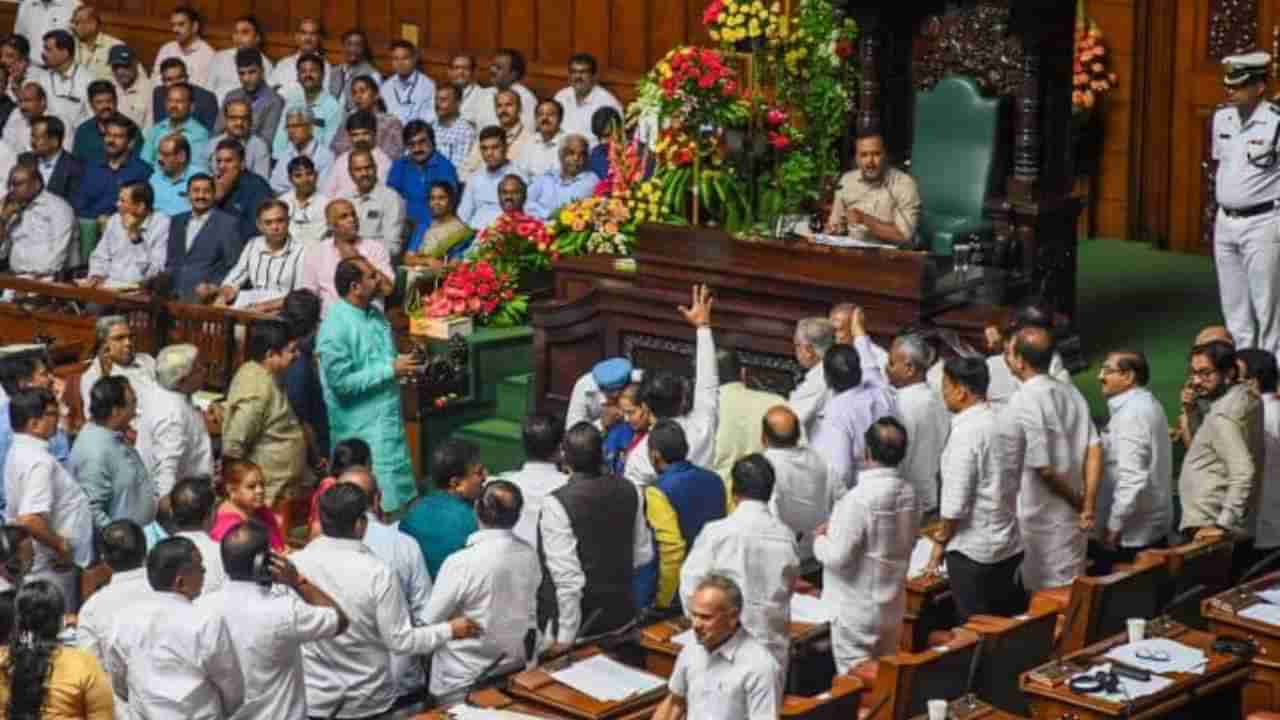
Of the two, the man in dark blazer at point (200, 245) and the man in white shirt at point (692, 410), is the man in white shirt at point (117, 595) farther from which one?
the man in dark blazer at point (200, 245)

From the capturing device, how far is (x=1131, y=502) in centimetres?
1048

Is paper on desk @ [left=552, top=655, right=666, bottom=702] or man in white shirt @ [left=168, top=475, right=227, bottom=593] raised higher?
man in white shirt @ [left=168, top=475, right=227, bottom=593]

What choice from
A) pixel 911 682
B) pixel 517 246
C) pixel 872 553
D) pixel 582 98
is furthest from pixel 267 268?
pixel 911 682

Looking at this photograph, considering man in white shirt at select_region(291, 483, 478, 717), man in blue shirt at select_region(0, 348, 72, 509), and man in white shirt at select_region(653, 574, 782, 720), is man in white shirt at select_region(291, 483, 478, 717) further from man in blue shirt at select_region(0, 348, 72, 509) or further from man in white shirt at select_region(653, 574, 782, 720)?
man in blue shirt at select_region(0, 348, 72, 509)

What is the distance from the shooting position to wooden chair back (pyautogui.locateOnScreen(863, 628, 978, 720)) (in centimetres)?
895

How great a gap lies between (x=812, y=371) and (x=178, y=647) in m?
3.38

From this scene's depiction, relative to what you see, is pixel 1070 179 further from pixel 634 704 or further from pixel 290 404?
pixel 634 704

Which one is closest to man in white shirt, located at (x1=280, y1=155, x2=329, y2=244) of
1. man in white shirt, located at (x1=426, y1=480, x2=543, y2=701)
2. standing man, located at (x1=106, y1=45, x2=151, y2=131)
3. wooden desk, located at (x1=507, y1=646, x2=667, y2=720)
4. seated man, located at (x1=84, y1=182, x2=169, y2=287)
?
seated man, located at (x1=84, y1=182, x2=169, y2=287)

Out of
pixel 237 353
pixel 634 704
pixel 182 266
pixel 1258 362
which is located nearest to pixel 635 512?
pixel 634 704

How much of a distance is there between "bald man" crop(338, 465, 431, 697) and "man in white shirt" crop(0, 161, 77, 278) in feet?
19.6

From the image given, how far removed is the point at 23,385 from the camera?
11.1 m

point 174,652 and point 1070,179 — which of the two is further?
point 1070,179

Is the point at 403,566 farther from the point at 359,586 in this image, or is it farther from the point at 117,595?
the point at 117,595

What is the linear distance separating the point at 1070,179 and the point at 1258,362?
3132 millimetres
